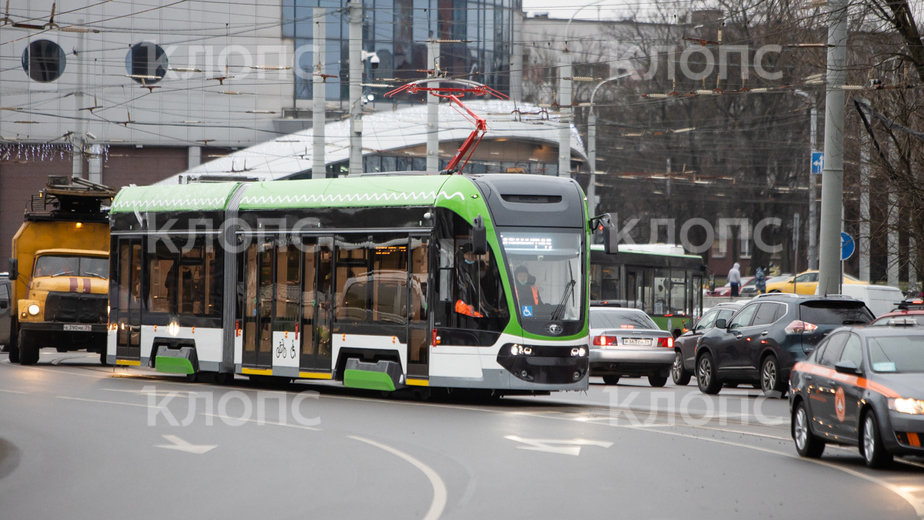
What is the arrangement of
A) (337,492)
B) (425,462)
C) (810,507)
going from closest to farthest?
(810,507) < (337,492) < (425,462)

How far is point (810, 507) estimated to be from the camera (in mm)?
10195

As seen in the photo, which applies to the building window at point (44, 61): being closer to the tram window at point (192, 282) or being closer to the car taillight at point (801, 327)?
the tram window at point (192, 282)

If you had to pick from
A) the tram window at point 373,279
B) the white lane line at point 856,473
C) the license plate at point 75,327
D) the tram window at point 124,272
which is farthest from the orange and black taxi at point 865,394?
the license plate at point 75,327

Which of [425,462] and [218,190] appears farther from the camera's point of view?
[218,190]

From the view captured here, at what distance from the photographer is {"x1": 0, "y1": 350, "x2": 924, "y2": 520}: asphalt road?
33.6 feet

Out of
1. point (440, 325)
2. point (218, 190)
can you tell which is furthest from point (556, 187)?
point (218, 190)

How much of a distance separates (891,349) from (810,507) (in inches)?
133

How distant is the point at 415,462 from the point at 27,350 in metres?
19.1

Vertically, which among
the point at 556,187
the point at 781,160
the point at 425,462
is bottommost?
the point at 425,462

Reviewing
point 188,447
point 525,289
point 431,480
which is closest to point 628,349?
point 525,289

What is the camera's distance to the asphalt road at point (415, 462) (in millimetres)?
10242

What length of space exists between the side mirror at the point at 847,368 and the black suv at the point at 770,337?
8.87 metres

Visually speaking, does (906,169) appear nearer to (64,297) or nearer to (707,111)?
(64,297)

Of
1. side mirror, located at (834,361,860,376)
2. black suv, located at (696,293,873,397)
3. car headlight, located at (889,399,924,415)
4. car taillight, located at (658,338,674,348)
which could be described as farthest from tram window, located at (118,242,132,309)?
car headlight, located at (889,399,924,415)
